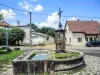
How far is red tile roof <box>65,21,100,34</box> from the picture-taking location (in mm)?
51312

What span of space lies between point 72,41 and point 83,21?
7115mm

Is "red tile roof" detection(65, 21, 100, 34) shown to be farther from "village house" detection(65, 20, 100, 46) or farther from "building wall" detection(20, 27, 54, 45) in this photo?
"building wall" detection(20, 27, 54, 45)

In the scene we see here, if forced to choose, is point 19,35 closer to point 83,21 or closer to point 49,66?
point 83,21

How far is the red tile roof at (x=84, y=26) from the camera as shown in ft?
168

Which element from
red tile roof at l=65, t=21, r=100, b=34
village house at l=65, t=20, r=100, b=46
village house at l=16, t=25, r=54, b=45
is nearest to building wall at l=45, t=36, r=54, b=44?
village house at l=16, t=25, r=54, b=45

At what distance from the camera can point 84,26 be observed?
175 feet

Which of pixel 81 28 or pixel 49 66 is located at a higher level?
pixel 81 28

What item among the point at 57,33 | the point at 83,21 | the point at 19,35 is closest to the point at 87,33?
the point at 83,21

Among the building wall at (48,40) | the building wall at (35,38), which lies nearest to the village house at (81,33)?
the building wall at (35,38)

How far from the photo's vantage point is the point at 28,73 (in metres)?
14.2

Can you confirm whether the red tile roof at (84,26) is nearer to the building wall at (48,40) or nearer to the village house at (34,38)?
the village house at (34,38)

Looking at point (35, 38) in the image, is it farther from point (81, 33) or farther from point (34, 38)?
point (81, 33)

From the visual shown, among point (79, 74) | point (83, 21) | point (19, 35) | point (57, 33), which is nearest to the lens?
point (79, 74)

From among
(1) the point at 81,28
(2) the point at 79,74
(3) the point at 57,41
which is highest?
(1) the point at 81,28
